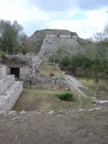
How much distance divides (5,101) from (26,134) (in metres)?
7.22

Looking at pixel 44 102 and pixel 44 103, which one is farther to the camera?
pixel 44 102

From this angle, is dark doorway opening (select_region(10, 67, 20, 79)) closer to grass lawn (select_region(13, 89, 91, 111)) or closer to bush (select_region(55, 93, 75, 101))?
grass lawn (select_region(13, 89, 91, 111))

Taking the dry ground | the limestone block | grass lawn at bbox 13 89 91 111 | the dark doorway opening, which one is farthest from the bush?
the dark doorway opening

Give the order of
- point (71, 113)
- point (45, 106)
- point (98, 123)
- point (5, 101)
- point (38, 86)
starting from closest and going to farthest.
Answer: point (98, 123)
point (71, 113)
point (5, 101)
point (45, 106)
point (38, 86)

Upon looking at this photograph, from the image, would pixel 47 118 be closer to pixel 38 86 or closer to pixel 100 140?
pixel 100 140

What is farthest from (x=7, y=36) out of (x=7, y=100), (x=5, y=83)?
(x=7, y=100)

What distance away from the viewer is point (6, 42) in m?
48.6

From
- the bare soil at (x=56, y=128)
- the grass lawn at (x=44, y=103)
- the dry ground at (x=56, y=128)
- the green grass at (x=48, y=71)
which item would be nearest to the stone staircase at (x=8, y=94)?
the grass lawn at (x=44, y=103)

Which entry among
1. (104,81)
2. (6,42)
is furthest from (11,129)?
(6,42)

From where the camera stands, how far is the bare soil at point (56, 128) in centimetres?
809

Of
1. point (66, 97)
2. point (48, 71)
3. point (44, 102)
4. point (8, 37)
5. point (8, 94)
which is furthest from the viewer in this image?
point (8, 37)

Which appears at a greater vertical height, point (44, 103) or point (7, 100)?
point (7, 100)

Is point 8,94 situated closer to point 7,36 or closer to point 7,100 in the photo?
point 7,100

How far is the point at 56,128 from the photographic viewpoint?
29.6ft
